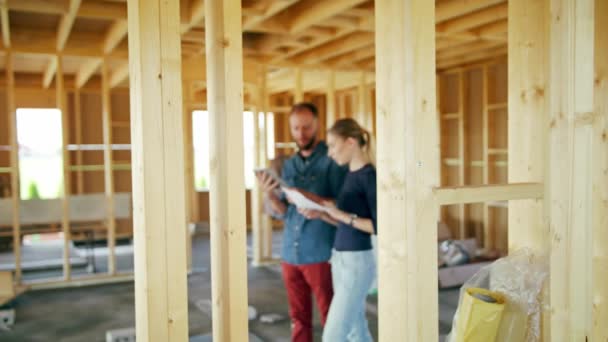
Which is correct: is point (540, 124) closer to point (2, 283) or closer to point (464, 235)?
point (2, 283)

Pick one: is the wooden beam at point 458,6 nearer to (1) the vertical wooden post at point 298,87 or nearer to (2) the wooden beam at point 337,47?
(2) the wooden beam at point 337,47

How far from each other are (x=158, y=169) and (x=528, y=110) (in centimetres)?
120

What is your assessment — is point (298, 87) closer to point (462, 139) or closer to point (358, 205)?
point (462, 139)

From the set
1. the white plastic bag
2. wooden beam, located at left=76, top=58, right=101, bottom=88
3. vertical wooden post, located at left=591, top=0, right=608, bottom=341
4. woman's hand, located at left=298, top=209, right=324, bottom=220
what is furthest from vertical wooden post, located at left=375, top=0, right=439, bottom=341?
wooden beam, located at left=76, top=58, right=101, bottom=88

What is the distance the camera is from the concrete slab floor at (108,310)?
429cm

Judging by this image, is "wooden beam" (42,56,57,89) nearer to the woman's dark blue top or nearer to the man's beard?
the man's beard

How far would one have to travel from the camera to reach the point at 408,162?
Result: 1.50 metres

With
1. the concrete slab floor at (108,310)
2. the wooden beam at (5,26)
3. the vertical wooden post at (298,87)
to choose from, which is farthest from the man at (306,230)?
the vertical wooden post at (298,87)

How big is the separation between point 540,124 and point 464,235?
6.16 meters

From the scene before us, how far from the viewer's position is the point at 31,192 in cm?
1010

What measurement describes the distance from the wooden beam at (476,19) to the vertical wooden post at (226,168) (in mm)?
3770

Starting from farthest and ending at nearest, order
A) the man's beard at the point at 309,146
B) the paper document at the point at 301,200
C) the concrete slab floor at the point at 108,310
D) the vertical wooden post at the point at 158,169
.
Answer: the concrete slab floor at the point at 108,310, the man's beard at the point at 309,146, the paper document at the point at 301,200, the vertical wooden post at the point at 158,169

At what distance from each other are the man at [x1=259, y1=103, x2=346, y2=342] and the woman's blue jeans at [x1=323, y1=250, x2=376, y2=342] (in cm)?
20

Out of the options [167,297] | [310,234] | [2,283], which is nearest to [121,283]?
[2,283]
